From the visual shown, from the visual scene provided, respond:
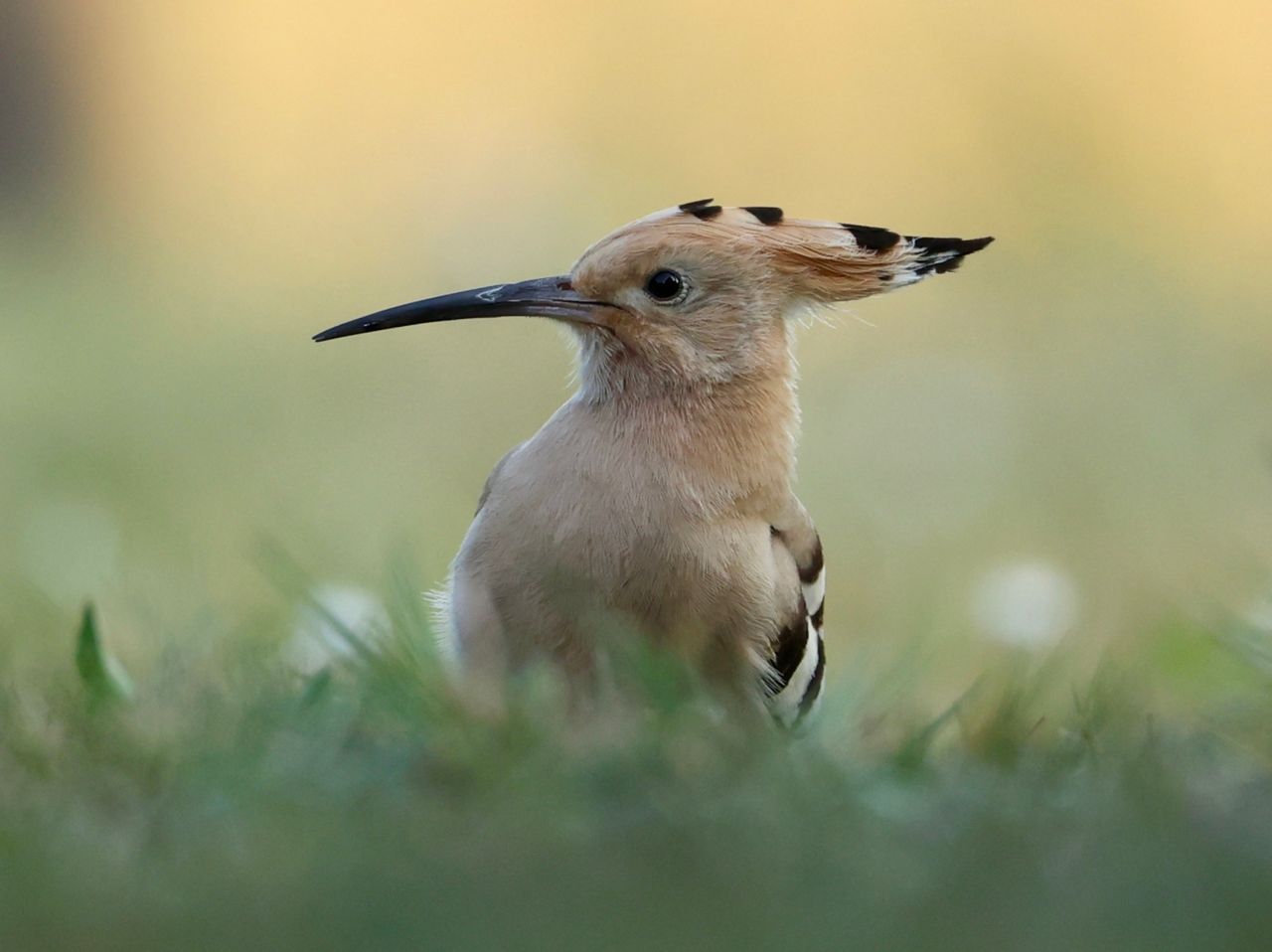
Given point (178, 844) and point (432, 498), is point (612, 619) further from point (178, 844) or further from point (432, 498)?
point (432, 498)

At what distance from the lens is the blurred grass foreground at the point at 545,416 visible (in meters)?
1.35

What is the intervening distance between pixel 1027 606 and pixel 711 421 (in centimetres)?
103

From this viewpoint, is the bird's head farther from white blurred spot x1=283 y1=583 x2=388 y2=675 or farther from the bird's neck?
white blurred spot x1=283 y1=583 x2=388 y2=675

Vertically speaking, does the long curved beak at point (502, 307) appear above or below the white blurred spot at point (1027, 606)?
above

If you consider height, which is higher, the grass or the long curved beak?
the long curved beak

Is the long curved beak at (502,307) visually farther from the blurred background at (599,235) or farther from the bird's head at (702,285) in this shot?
the blurred background at (599,235)

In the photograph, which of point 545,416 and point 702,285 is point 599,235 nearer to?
point 545,416

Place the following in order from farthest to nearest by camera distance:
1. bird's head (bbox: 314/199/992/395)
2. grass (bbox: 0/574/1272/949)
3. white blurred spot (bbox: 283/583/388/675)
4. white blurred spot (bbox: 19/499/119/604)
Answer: white blurred spot (bbox: 19/499/119/604) < bird's head (bbox: 314/199/992/395) < white blurred spot (bbox: 283/583/388/675) < grass (bbox: 0/574/1272/949)

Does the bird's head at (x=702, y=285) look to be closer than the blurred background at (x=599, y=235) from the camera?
Yes

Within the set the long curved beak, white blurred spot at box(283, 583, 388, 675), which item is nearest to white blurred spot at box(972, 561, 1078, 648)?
the long curved beak

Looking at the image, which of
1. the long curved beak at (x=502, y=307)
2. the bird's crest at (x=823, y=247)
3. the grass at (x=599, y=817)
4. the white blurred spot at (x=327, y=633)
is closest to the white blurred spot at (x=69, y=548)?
the long curved beak at (x=502, y=307)

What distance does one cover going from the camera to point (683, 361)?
8.57 ft

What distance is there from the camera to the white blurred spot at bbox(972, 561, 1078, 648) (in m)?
3.07

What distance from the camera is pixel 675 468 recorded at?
95.1 inches
